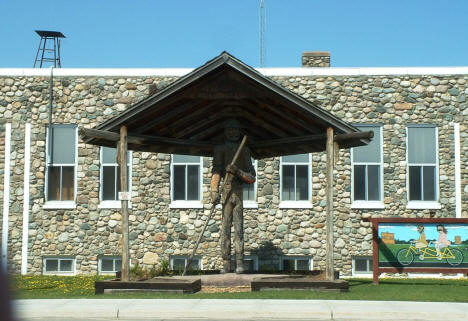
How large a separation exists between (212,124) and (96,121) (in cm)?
714

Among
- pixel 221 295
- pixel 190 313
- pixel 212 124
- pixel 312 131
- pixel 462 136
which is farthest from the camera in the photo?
pixel 462 136

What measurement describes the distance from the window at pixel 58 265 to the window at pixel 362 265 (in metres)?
9.15

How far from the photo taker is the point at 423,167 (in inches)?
848

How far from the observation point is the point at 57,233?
2155cm

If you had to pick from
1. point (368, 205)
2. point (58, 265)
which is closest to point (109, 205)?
point (58, 265)

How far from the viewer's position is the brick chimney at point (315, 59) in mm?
22766

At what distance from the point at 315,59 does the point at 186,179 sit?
610 centimetres

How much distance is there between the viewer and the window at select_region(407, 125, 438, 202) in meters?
21.5

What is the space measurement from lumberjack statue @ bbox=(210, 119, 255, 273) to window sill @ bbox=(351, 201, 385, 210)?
763 cm

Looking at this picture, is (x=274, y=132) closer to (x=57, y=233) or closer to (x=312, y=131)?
(x=312, y=131)

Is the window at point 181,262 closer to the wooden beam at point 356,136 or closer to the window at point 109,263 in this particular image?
the window at point 109,263

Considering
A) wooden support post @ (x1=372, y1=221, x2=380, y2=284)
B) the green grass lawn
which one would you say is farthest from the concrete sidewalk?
wooden support post @ (x1=372, y1=221, x2=380, y2=284)

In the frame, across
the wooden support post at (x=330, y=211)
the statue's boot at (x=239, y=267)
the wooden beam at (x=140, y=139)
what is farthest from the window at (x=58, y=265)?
the wooden support post at (x=330, y=211)

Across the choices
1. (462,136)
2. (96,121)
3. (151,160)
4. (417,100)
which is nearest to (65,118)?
(96,121)
